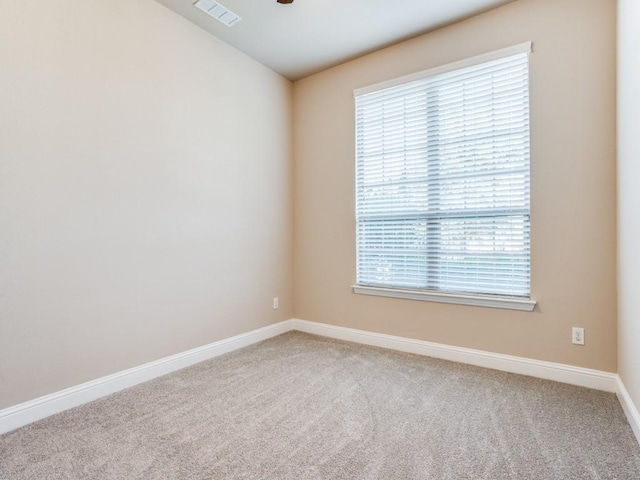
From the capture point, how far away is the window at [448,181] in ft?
8.45

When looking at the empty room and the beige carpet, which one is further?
the empty room

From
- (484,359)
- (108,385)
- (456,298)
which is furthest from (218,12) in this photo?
(484,359)

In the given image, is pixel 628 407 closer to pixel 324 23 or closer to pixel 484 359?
pixel 484 359

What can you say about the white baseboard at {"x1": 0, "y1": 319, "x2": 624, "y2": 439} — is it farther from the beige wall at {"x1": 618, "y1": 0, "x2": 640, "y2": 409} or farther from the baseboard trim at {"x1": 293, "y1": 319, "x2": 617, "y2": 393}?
the beige wall at {"x1": 618, "y1": 0, "x2": 640, "y2": 409}

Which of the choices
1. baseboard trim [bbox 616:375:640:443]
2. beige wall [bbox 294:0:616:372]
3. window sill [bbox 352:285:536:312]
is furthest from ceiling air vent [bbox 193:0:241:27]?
baseboard trim [bbox 616:375:640:443]

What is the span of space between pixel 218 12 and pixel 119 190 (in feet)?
5.19

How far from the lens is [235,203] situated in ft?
10.6

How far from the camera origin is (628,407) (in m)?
1.91

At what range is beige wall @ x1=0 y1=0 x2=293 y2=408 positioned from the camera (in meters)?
1.93

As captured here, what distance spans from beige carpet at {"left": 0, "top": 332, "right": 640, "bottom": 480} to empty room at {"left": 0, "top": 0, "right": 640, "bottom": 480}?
2 centimetres

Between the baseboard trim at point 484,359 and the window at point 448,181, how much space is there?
46 centimetres

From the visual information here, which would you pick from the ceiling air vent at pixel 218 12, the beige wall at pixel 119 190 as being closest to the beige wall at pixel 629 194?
the ceiling air vent at pixel 218 12

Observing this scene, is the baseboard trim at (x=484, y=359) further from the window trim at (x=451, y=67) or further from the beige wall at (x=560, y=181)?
the window trim at (x=451, y=67)

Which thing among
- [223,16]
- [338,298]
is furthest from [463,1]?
[338,298]
